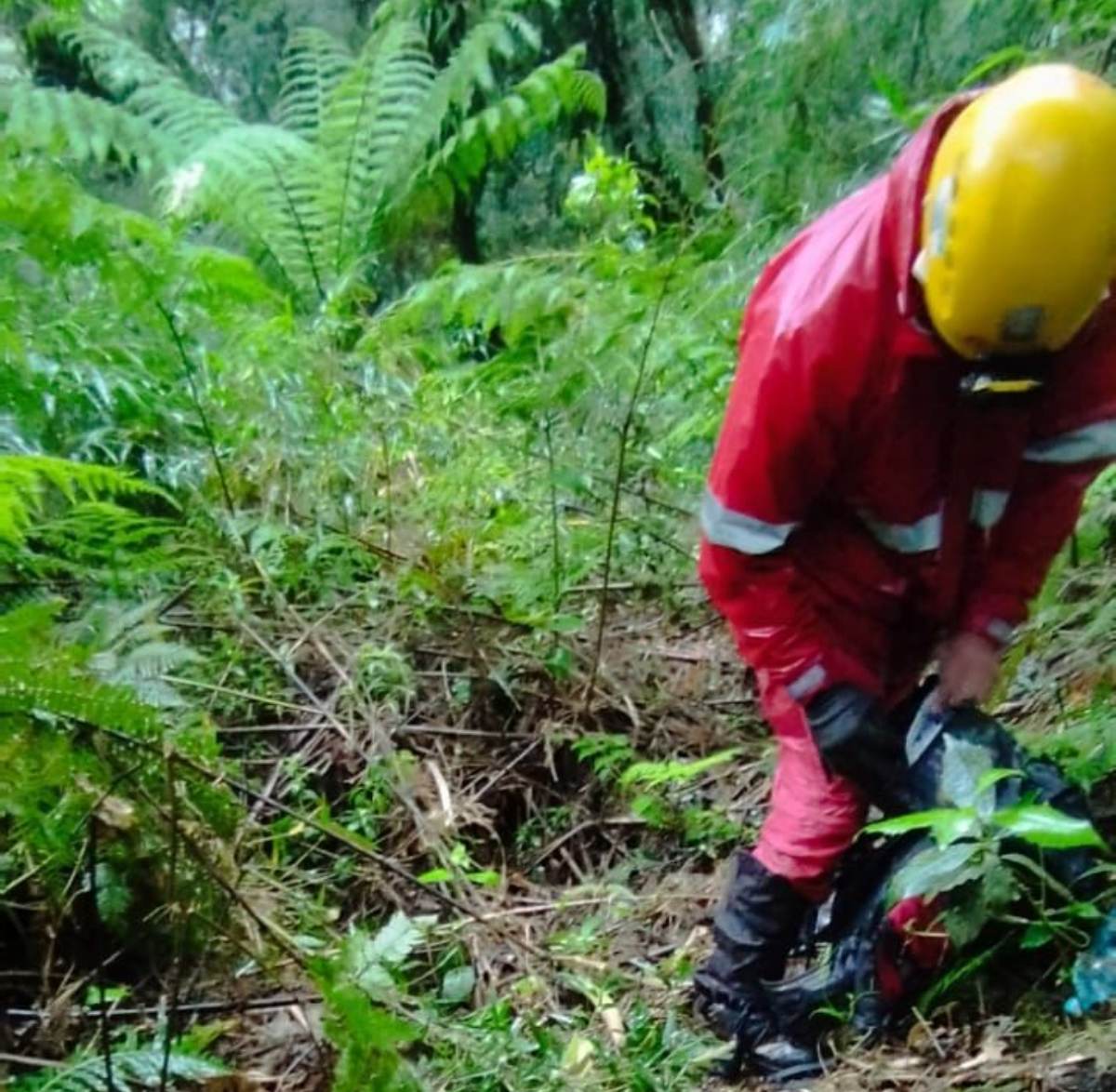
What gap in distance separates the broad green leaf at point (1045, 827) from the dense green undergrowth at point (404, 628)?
2.08 feet

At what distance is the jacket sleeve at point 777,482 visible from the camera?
5.89 ft

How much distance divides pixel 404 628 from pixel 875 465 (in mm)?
1608

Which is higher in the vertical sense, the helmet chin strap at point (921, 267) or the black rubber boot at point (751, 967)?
the helmet chin strap at point (921, 267)

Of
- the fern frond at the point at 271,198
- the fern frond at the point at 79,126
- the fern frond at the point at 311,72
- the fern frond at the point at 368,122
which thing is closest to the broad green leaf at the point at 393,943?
the fern frond at the point at 79,126

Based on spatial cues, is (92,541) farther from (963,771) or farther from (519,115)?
(519,115)

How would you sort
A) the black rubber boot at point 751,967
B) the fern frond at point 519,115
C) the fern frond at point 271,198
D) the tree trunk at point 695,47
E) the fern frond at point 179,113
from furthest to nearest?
the fern frond at point 179,113 → the fern frond at point 271,198 → the fern frond at point 519,115 → the tree trunk at point 695,47 → the black rubber boot at point 751,967

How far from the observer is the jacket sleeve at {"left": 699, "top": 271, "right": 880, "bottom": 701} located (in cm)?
179

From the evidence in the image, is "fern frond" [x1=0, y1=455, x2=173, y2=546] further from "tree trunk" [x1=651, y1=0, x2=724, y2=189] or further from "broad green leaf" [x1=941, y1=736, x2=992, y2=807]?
"tree trunk" [x1=651, y1=0, x2=724, y2=189]

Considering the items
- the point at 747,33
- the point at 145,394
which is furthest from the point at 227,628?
the point at 747,33

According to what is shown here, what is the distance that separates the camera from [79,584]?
2.73 metres

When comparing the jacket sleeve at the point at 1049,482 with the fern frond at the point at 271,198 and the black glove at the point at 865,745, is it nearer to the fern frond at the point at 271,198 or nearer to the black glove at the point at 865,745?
the black glove at the point at 865,745

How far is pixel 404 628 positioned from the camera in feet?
10.5

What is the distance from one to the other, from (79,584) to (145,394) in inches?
28.1

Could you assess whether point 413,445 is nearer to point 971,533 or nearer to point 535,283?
point 535,283
